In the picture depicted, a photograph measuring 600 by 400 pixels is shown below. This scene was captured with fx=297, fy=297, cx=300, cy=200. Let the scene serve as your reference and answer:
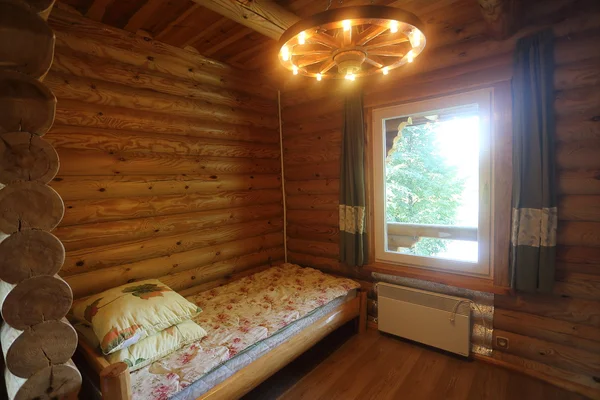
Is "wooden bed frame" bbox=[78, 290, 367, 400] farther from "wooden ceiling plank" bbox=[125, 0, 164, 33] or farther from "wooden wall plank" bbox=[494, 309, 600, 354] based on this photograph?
"wooden ceiling plank" bbox=[125, 0, 164, 33]

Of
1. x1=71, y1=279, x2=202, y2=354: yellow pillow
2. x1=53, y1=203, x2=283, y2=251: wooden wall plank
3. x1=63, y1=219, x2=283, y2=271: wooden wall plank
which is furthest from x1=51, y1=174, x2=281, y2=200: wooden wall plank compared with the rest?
x1=71, y1=279, x2=202, y2=354: yellow pillow

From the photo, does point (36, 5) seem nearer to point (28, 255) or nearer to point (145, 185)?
point (28, 255)

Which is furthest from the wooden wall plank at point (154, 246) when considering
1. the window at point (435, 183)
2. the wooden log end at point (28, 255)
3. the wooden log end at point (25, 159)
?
the window at point (435, 183)

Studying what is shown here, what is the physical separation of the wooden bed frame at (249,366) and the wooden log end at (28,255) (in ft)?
1.81

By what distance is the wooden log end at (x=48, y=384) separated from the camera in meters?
1.13

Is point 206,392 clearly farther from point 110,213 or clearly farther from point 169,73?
point 169,73

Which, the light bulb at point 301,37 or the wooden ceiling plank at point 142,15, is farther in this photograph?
the wooden ceiling plank at point 142,15

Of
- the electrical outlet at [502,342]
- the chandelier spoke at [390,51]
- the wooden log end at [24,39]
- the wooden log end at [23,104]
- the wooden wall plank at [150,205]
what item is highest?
the chandelier spoke at [390,51]

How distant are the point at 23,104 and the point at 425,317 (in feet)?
9.37

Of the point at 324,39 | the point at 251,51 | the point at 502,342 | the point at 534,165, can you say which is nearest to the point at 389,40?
the point at 324,39

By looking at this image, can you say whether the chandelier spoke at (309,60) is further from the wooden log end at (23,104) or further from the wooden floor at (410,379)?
the wooden floor at (410,379)

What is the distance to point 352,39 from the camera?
1418 mm

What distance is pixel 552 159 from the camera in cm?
196

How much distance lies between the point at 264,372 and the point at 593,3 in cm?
311
